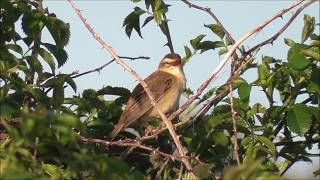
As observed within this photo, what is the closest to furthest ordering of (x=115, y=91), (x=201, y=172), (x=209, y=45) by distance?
(x=201, y=172)
(x=209, y=45)
(x=115, y=91)

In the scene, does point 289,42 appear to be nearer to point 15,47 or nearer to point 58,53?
point 58,53

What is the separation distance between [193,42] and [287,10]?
2.76ft

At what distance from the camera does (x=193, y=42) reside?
4.59 meters

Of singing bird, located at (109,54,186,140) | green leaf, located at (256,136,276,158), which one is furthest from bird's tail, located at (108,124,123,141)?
singing bird, located at (109,54,186,140)

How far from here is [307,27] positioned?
4.34 metres

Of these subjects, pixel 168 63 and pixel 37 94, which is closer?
pixel 37 94

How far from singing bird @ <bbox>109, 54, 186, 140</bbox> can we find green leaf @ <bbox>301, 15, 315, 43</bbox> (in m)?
1.78

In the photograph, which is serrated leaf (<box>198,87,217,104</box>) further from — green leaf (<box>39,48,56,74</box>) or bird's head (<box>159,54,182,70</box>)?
bird's head (<box>159,54,182,70</box>)

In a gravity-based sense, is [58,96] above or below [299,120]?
above


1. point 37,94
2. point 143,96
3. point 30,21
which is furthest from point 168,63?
point 37,94

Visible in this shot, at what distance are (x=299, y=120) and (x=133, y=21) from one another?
1.34 metres

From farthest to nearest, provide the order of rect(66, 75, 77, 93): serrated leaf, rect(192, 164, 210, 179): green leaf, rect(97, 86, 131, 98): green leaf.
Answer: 1. rect(97, 86, 131, 98): green leaf
2. rect(66, 75, 77, 93): serrated leaf
3. rect(192, 164, 210, 179): green leaf

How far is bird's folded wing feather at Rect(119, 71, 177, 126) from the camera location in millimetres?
6014

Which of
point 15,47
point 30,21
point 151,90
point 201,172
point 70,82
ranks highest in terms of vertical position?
point 30,21
